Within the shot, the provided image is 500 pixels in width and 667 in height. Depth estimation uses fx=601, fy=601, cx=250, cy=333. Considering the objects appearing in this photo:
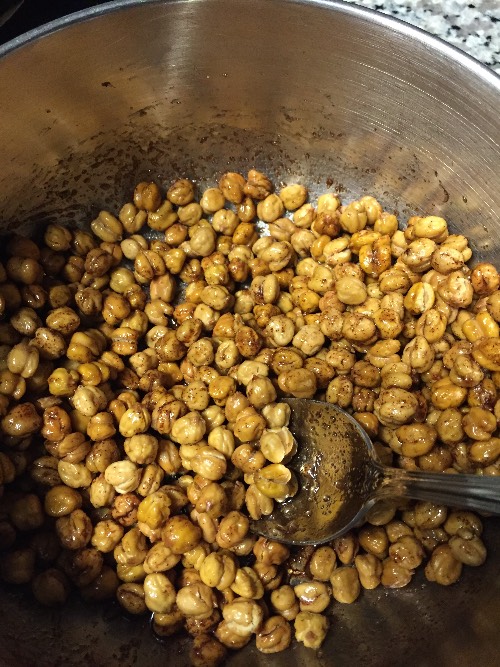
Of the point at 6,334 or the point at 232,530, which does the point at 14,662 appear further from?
the point at 6,334

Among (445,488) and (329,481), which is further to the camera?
(329,481)

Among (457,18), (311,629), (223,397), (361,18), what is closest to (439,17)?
(457,18)

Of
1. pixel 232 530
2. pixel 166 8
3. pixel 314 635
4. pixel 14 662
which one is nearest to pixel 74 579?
pixel 14 662

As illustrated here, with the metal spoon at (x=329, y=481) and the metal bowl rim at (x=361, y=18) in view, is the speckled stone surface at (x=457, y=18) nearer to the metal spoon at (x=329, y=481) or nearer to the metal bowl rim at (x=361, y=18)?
the metal bowl rim at (x=361, y=18)

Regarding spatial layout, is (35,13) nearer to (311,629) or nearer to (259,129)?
(259,129)

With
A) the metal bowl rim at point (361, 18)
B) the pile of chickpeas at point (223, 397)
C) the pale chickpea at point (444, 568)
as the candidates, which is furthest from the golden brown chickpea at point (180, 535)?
the metal bowl rim at point (361, 18)

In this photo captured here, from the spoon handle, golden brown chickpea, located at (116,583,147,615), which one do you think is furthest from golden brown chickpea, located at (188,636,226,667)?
the spoon handle

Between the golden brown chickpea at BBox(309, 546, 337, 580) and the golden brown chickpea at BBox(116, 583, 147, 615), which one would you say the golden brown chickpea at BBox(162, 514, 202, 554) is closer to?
the golden brown chickpea at BBox(116, 583, 147, 615)
